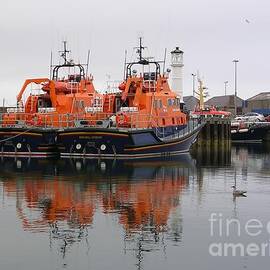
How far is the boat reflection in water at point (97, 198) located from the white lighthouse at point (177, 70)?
19.4 meters

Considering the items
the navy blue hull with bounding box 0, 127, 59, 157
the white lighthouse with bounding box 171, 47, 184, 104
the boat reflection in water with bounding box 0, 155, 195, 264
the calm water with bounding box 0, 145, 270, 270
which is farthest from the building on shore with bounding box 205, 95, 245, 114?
the calm water with bounding box 0, 145, 270, 270

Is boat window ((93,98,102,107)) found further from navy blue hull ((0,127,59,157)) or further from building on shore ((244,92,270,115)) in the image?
building on shore ((244,92,270,115))

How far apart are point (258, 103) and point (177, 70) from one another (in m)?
58.6

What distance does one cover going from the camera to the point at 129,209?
12.6m

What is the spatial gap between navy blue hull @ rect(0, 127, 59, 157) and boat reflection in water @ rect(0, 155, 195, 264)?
4246 mm

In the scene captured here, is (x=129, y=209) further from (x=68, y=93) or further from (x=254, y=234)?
(x=68, y=93)

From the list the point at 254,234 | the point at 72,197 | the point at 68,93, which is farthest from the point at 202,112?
the point at 254,234

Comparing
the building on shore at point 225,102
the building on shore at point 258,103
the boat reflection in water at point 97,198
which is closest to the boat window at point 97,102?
the boat reflection in water at point 97,198

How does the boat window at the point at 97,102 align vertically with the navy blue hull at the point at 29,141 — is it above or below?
above

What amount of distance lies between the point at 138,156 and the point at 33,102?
24.1 feet

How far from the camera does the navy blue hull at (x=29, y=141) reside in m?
28.7

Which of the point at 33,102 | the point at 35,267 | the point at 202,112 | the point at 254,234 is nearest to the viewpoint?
the point at 35,267

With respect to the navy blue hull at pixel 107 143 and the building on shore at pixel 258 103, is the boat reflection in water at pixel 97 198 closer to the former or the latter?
the navy blue hull at pixel 107 143

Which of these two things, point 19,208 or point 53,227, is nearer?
point 53,227
